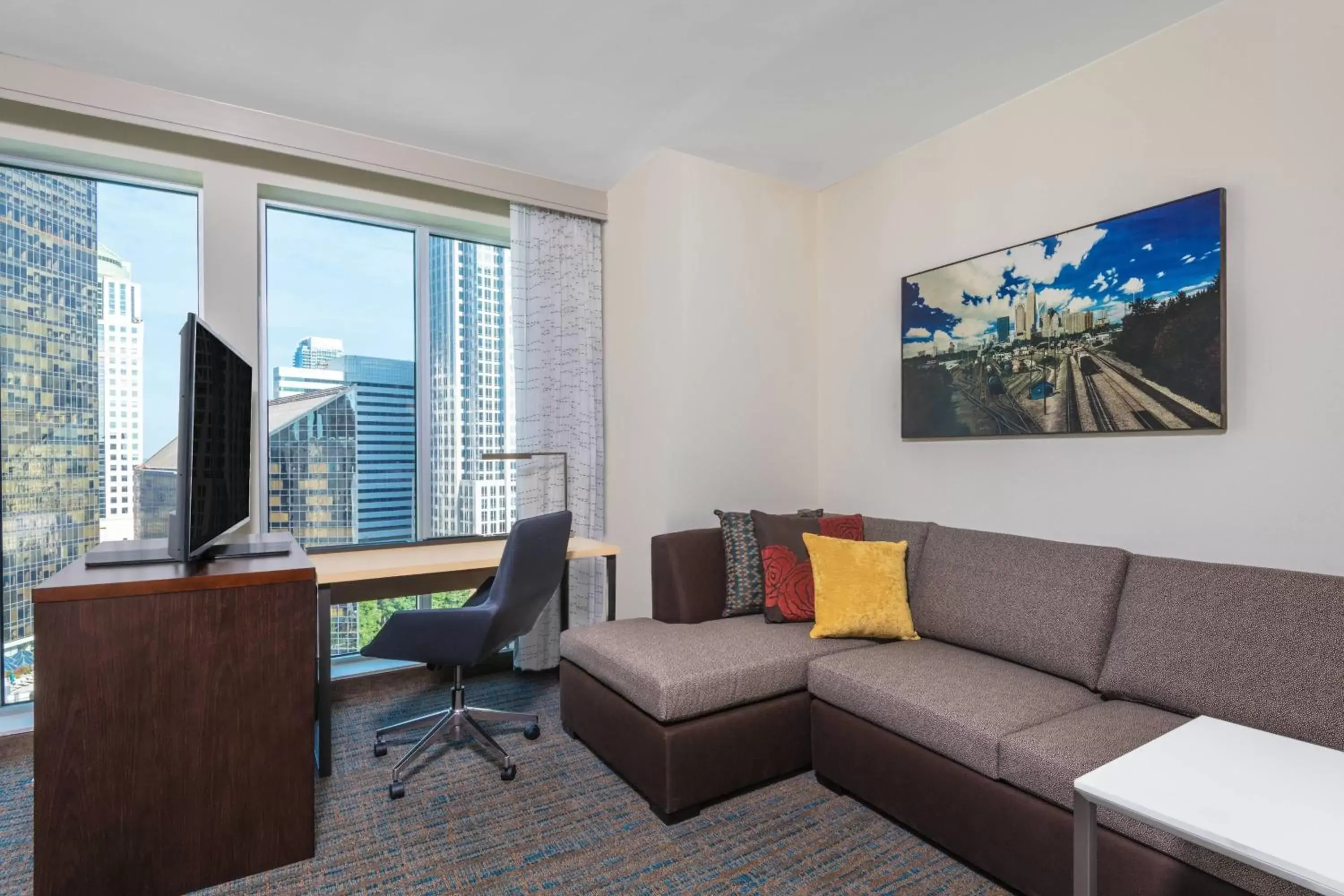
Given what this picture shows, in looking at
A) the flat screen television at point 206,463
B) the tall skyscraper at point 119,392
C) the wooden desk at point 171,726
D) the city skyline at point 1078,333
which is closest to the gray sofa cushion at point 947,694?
the city skyline at point 1078,333

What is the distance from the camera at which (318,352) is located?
3377 mm

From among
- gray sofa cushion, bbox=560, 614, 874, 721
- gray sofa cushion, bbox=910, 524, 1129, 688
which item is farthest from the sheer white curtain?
gray sofa cushion, bbox=910, 524, 1129, 688

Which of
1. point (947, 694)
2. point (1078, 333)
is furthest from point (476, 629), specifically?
point (1078, 333)

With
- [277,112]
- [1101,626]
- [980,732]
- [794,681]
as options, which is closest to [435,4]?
[277,112]

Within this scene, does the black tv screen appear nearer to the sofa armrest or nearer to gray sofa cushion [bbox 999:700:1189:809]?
the sofa armrest

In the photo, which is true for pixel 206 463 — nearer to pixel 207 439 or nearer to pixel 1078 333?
pixel 207 439

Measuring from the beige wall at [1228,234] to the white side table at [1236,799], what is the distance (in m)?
0.99

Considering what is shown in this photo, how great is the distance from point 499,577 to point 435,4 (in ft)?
6.54

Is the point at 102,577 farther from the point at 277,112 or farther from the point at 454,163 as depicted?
the point at 454,163

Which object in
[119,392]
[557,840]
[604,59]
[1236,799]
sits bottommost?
[557,840]

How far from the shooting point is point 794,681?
95.2 inches

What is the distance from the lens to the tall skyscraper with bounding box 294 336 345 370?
131 inches

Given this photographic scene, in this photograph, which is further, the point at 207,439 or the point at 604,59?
the point at 604,59

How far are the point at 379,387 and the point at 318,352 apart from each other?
33cm
